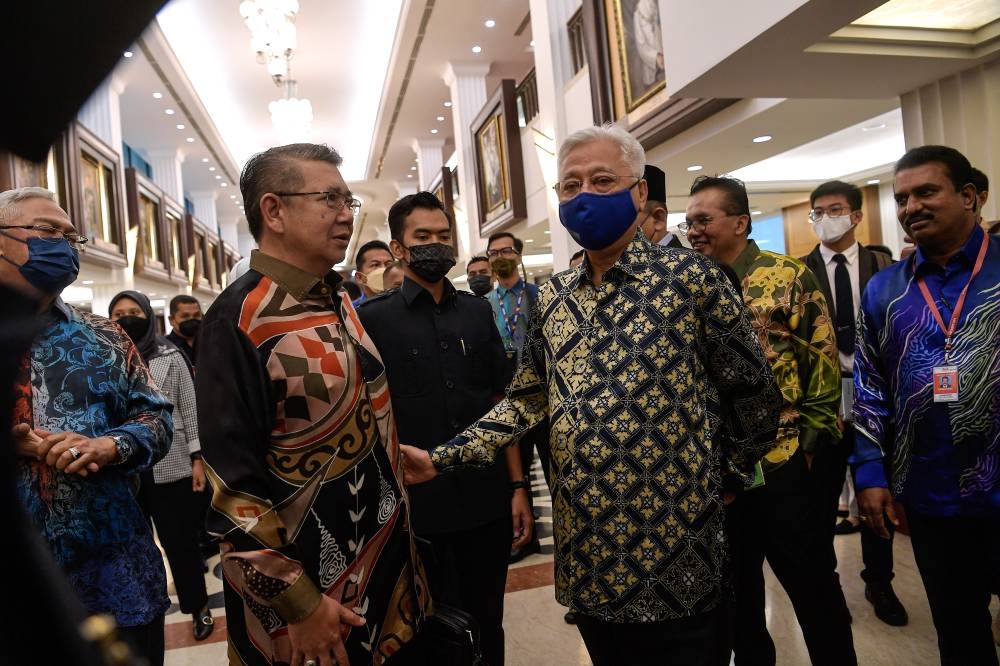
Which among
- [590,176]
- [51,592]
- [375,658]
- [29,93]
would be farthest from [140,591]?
[29,93]

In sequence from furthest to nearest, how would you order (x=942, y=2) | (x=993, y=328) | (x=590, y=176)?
(x=942, y=2) < (x=993, y=328) < (x=590, y=176)

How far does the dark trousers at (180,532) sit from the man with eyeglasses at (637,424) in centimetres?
271

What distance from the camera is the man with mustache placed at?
2.05 m

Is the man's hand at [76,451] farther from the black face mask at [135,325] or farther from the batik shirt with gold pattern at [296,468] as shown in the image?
the black face mask at [135,325]

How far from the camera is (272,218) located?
1.70 m

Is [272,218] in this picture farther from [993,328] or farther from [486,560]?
[993,328]

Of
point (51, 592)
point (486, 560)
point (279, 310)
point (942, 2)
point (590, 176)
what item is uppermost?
point (942, 2)

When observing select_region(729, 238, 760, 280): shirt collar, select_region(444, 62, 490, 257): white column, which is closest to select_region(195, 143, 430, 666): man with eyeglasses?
select_region(729, 238, 760, 280): shirt collar

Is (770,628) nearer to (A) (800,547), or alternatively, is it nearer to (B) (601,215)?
(A) (800,547)

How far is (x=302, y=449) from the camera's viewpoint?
5.20 ft

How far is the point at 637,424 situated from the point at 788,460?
95 cm

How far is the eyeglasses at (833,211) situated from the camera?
13.4ft

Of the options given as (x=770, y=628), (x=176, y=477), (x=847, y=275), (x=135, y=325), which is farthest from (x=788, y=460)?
(x=135, y=325)

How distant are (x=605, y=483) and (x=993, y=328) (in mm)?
1298
